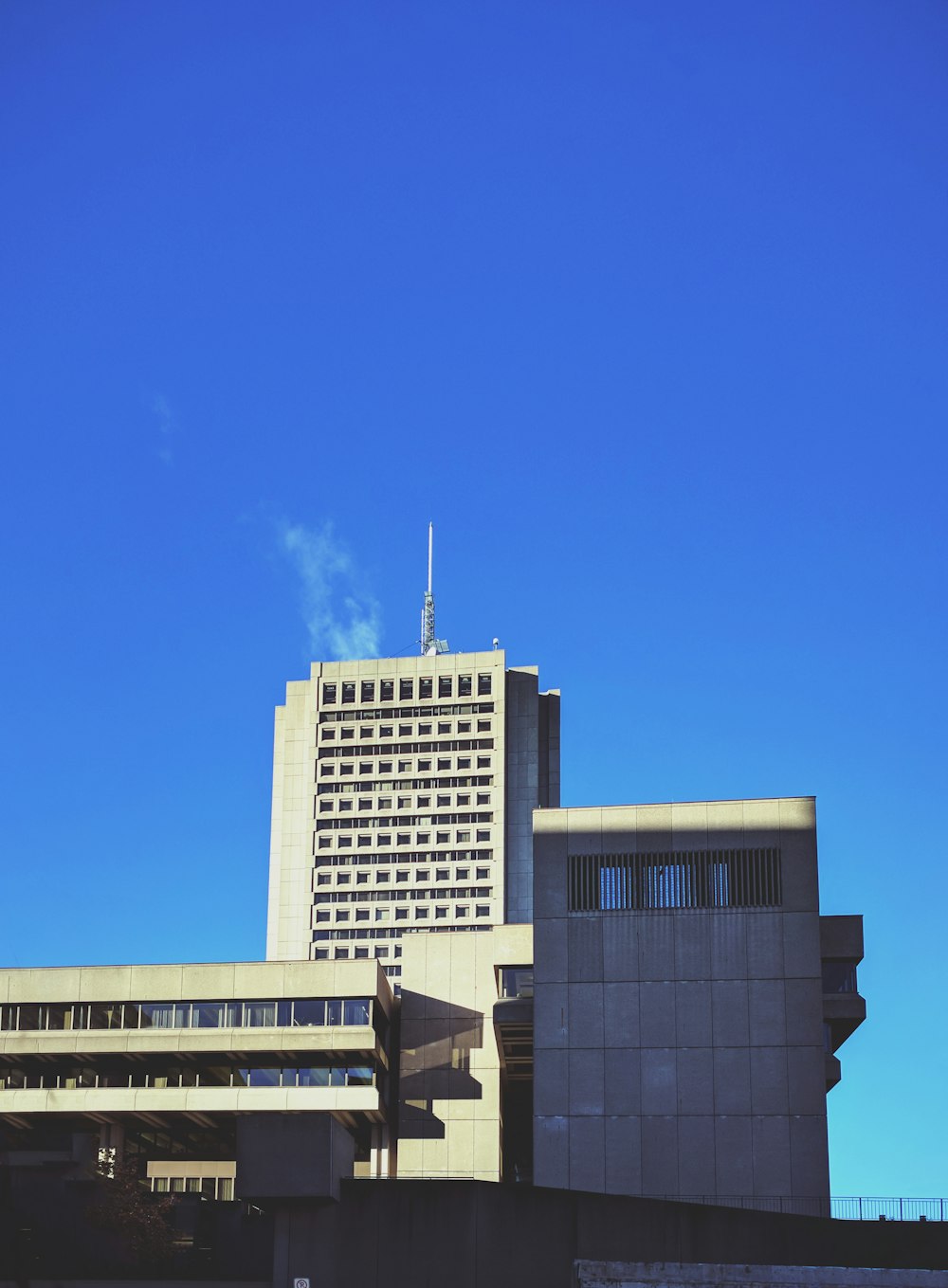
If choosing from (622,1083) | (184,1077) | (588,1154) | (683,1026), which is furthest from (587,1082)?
(184,1077)

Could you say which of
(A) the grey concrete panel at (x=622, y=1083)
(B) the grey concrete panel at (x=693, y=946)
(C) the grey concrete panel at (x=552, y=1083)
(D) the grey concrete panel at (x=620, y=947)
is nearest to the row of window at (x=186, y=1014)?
(C) the grey concrete panel at (x=552, y=1083)

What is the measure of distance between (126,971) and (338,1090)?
1587 centimetres

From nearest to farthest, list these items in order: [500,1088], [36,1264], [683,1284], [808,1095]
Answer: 1. [683,1284]
2. [36,1264]
3. [808,1095]
4. [500,1088]

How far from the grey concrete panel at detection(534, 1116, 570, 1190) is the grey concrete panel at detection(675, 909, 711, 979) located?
27.0ft

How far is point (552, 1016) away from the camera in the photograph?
7325 cm

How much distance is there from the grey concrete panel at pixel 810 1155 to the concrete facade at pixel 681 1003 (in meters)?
0.07

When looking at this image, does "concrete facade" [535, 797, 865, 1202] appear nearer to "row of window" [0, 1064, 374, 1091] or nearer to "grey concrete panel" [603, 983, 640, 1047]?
"grey concrete panel" [603, 983, 640, 1047]

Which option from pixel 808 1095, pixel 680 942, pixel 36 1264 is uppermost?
pixel 680 942

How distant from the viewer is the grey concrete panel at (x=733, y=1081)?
7069 centimetres

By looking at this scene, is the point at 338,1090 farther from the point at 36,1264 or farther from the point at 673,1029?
the point at 36,1264

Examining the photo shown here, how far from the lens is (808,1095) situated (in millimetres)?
70438

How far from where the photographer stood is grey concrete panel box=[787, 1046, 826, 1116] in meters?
70.4

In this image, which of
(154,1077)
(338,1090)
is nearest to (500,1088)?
(338,1090)

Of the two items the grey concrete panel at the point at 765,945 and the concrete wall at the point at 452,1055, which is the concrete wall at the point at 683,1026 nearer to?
the grey concrete panel at the point at 765,945
